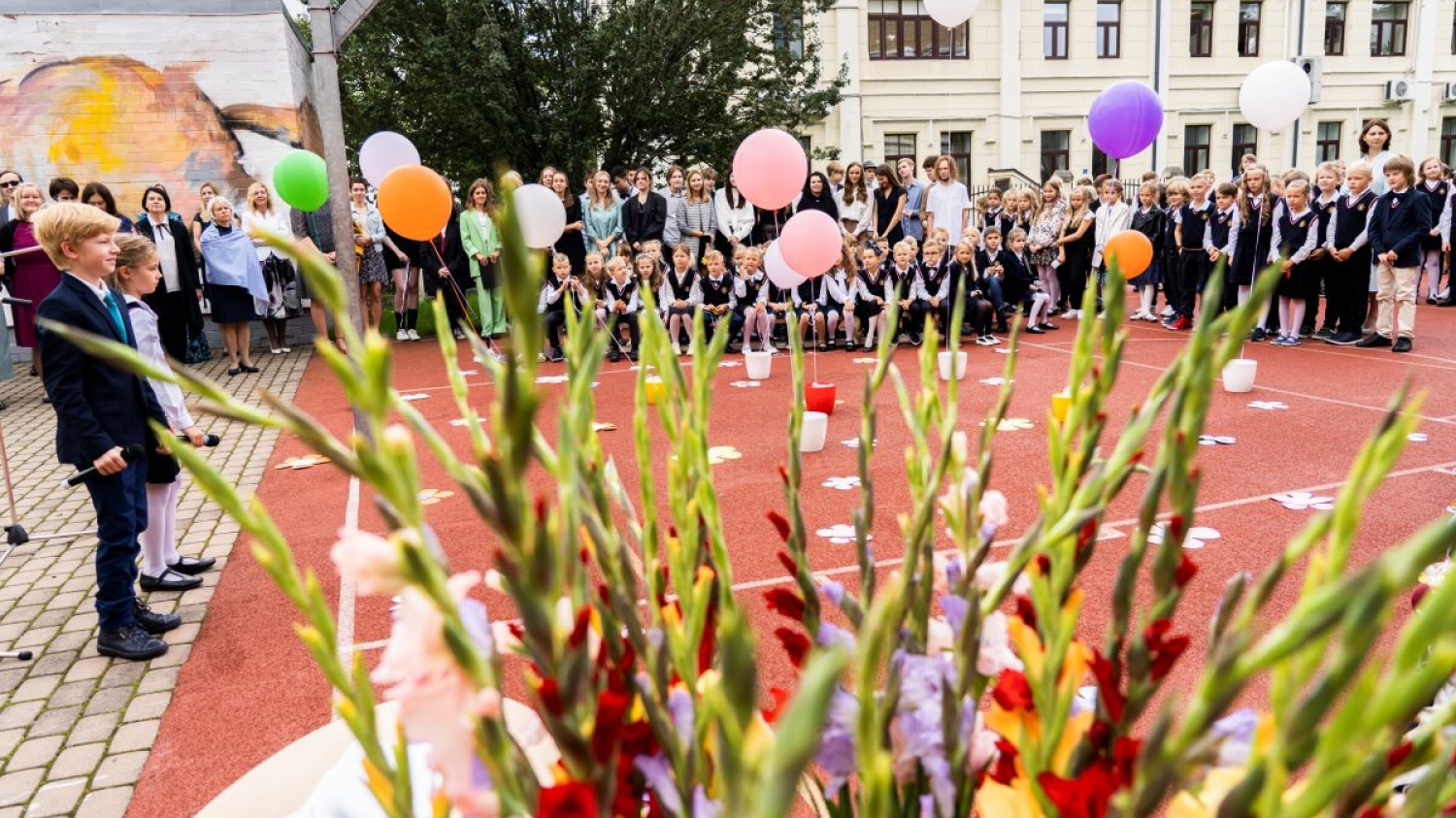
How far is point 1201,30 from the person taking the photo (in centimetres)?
2800

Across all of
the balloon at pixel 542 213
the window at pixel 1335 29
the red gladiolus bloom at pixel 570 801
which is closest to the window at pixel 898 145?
the window at pixel 1335 29

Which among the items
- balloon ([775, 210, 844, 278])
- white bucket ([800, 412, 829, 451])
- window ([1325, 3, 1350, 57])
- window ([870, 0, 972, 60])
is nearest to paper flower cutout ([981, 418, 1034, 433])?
white bucket ([800, 412, 829, 451])

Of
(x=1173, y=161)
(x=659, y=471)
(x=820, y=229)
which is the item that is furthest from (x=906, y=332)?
(x=1173, y=161)

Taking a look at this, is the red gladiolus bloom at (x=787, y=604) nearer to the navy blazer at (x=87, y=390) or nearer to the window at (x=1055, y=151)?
the navy blazer at (x=87, y=390)

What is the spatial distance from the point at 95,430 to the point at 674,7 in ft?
49.1

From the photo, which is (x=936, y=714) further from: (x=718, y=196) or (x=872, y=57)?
(x=872, y=57)

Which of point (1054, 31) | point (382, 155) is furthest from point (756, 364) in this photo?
point (1054, 31)

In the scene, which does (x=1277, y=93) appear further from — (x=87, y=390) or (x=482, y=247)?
(x=87, y=390)

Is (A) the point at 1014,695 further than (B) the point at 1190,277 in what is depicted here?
No

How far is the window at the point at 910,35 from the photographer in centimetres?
2622

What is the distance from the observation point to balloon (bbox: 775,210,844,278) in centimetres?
727

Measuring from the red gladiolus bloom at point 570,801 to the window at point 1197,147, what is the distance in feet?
105

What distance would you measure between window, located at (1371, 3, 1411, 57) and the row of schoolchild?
2020 cm

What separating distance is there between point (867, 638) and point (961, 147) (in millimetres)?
28907
